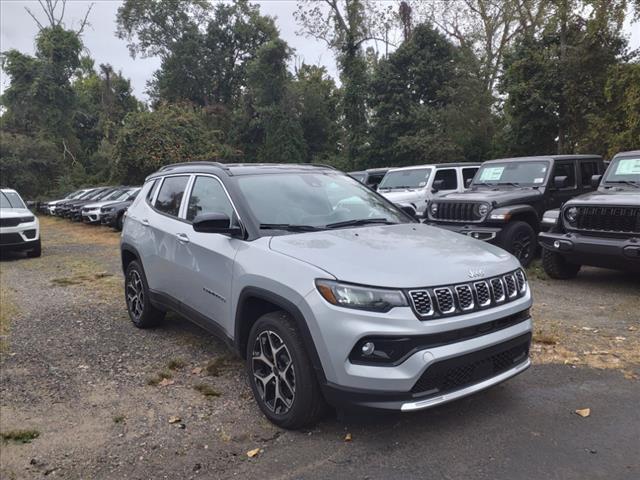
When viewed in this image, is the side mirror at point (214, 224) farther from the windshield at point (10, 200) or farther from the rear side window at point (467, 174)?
the windshield at point (10, 200)

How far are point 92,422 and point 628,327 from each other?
16.6ft

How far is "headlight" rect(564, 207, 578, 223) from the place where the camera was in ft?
23.2

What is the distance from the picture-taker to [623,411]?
363cm

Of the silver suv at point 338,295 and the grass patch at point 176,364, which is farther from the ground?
the silver suv at point 338,295

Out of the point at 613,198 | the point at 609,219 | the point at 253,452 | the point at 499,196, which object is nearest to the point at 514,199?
the point at 499,196

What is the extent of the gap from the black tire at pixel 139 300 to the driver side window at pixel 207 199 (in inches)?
47.6

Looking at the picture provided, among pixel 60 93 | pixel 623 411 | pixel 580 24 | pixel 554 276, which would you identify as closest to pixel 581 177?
pixel 554 276

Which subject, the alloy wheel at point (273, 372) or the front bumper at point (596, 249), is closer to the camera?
the alloy wheel at point (273, 372)

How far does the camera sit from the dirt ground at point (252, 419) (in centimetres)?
309

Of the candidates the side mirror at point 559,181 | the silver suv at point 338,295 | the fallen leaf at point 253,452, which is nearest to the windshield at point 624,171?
the side mirror at point 559,181

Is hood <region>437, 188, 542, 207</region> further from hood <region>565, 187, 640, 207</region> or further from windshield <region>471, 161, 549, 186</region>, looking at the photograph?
hood <region>565, 187, 640, 207</region>

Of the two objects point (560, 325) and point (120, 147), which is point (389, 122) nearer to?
point (120, 147)

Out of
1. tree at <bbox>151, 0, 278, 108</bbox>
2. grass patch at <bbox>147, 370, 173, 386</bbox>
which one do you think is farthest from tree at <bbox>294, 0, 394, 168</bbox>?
grass patch at <bbox>147, 370, 173, 386</bbox>

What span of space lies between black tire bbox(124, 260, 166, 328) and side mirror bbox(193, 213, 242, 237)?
2018 millimetres
